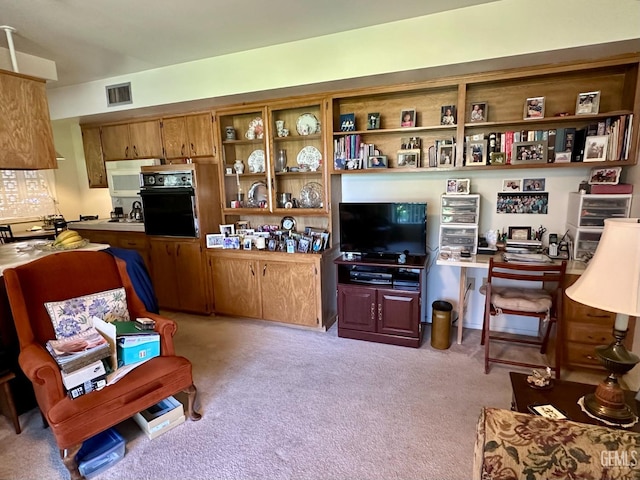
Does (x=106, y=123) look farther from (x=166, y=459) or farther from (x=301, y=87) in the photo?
(x=166, y=459)

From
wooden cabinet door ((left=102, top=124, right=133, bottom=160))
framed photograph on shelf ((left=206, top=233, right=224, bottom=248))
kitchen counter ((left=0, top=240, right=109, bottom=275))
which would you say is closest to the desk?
framed photograph on shelf ((left=206, top=233, right=224, bottom=248))

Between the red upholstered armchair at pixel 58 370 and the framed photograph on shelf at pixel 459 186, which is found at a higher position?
the framed photograph on shelf at pixel 459 186

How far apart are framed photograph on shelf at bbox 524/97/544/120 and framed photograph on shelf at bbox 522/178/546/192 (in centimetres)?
56

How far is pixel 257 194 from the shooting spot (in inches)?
152

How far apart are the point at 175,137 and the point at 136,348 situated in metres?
2.64

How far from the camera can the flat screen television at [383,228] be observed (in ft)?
9.97

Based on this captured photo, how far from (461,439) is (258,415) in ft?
4.11

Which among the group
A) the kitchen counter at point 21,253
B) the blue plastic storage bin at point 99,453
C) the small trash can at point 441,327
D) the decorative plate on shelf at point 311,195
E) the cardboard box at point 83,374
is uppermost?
the decorative plate on shelf at point 311,195

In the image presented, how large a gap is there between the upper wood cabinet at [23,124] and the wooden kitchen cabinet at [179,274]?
139 centimetres

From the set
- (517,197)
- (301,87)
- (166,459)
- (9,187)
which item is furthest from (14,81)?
(517,197)

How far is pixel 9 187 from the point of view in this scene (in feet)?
15.7

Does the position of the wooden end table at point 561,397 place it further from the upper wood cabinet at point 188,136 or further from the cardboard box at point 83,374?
the upper wood cabinet at point 188,136

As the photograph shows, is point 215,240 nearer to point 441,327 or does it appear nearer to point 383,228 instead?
point 383,228

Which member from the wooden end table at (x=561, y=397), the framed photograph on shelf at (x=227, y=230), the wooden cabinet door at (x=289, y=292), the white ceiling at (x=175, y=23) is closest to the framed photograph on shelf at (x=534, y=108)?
the white ceiling at (x=175, y=23)
